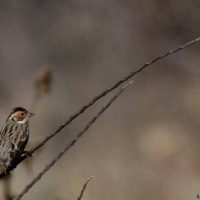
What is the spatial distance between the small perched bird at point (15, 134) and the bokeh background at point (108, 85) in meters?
5.00

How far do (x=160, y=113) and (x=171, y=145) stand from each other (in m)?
0.91

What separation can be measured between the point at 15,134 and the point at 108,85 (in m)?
8.20

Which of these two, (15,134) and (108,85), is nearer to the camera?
(15,134)

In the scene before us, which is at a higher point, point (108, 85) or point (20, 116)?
point (20, 116)

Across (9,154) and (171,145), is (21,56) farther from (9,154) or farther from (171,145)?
(9,154)

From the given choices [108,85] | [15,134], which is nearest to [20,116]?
[15,134]

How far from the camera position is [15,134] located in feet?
13.8

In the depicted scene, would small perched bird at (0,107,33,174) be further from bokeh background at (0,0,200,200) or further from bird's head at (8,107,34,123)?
bokeh background at (0,0,200,200)

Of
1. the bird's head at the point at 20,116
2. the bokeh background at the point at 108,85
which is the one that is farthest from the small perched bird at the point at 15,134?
the bokeh background at the point at 108,85

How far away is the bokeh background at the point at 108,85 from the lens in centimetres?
1073

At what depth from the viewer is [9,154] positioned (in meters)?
3.82

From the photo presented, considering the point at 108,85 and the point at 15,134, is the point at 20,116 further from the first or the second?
the point at 108,85

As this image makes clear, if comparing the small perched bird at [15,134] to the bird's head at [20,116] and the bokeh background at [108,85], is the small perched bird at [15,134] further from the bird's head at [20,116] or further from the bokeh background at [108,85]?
the bokeh background at [108,85]

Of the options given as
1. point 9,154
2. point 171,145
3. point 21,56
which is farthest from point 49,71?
point 21,56
